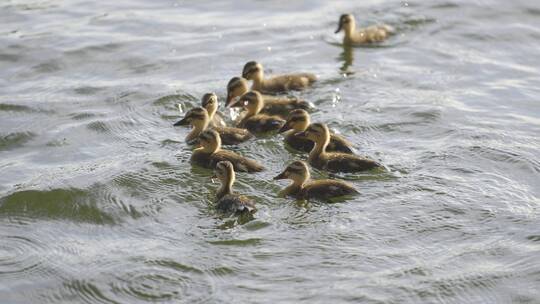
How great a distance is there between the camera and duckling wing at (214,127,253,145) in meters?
9.06

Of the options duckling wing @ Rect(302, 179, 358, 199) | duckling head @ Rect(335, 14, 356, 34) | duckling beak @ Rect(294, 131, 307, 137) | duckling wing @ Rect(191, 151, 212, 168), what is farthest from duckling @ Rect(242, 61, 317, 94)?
duckling wing @ Rect(302, 179, 358, 199)

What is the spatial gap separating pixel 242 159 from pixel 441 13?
5.59m

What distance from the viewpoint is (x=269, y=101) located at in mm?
9898

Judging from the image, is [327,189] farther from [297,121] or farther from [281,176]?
[297,121]

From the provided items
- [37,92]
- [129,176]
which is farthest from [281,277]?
[37,92]

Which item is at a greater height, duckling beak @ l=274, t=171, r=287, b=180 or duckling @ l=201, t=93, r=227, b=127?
duckling @ l=201, t=93, r=227, b=127

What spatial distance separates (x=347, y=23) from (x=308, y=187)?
184 inches

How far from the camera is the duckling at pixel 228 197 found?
7.48 meters

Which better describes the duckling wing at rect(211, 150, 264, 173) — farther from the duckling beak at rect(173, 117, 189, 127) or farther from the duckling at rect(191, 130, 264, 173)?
the duckling beak at rect(173, 117, 189, 127)

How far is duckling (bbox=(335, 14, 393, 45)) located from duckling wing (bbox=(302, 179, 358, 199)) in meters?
4.50

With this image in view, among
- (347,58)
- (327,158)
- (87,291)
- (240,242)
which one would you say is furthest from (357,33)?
(87,291)

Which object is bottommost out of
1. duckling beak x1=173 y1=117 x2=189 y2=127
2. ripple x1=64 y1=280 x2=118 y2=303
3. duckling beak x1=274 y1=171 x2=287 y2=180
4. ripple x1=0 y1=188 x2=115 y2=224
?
ripple x1=64 y1=280 x2=118 y2=303

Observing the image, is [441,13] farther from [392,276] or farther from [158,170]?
[392,276]

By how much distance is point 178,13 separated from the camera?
13.0 meters
